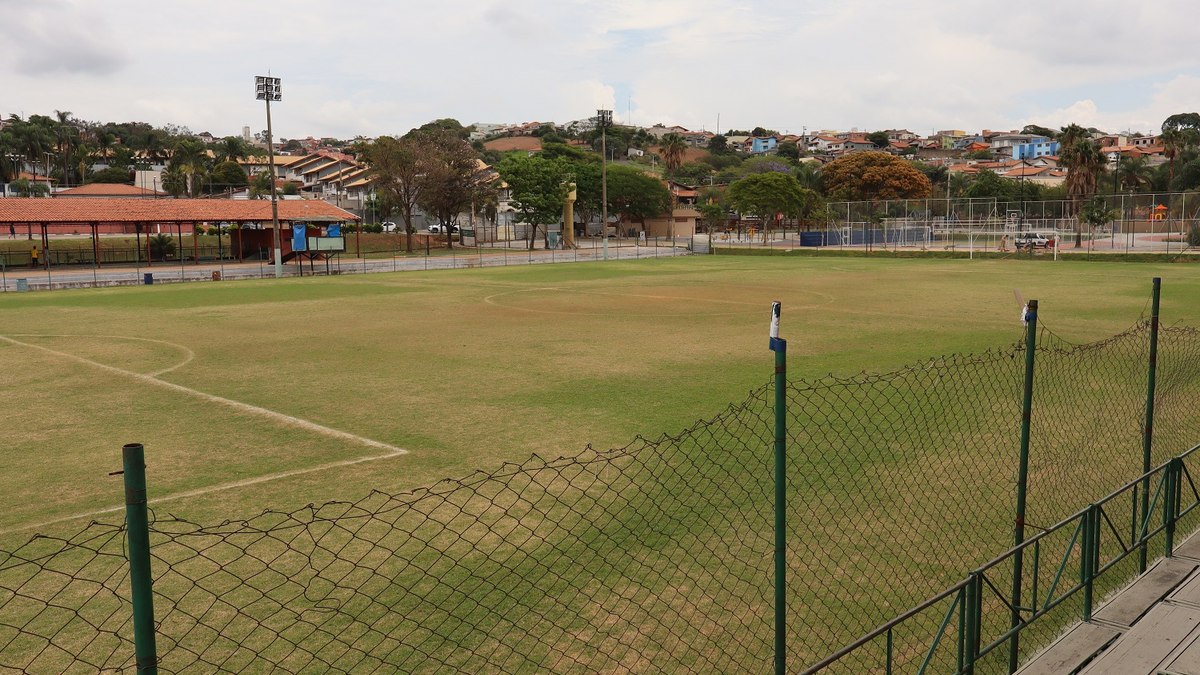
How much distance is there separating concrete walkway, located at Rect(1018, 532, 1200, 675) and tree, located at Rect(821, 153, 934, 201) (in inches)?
4322

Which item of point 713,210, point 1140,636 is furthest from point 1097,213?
point 1140,636

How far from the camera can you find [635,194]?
4424 inches

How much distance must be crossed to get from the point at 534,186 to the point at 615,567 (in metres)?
80.0

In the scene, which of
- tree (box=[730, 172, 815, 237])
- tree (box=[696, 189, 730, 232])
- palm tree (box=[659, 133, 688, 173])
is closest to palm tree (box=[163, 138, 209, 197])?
tree (box=[696, 189, 730, 232])

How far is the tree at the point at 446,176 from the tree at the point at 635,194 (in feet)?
87.4

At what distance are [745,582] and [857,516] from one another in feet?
6.84

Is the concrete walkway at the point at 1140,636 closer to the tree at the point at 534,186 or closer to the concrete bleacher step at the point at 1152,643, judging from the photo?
→ the concrete bleacher step at the point at 1152,643

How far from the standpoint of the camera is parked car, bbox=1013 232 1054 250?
61.8 metres

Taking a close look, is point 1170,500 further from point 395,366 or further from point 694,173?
point 694,173

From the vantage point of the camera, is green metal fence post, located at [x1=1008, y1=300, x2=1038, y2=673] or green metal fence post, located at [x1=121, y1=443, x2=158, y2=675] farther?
green metal fence post, located at [x1=1008, y1=300, x2=1038, y2=673]

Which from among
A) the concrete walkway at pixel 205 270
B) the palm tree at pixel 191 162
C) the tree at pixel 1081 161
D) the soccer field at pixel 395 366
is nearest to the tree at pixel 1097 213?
the tree at pixel 1081 161

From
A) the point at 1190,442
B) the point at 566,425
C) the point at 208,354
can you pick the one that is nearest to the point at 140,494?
the point at 566,425

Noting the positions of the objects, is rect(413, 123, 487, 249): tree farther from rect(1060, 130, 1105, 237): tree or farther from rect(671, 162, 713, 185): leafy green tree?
rect(671, 162, 713, 185): leafy green tree

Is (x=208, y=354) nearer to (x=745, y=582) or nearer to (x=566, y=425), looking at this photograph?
(x=566, y=425)
